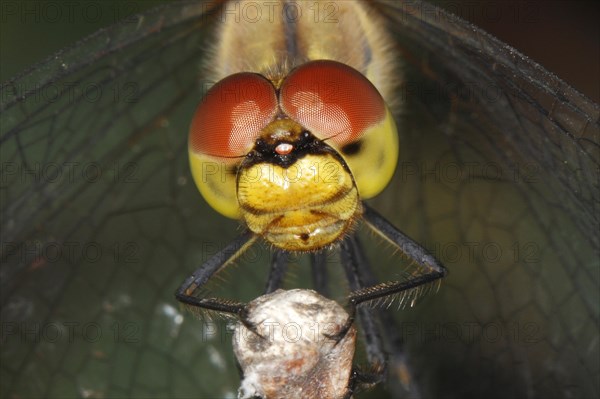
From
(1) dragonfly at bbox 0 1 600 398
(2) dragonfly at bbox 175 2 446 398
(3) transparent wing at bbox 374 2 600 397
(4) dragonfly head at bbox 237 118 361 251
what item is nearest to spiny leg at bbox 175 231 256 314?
(2) dragonfly at bbox 175 2 446 398

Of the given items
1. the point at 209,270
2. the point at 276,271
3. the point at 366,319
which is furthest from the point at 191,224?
the point at 366,319

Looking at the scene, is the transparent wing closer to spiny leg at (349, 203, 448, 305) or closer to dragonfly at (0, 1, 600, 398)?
dragonfly at (0, 1, 600, 398)

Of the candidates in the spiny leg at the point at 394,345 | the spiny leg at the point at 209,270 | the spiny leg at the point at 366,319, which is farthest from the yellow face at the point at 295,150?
the spiny leg at the point at 394,345

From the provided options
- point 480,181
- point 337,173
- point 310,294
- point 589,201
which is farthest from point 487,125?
point 310,294

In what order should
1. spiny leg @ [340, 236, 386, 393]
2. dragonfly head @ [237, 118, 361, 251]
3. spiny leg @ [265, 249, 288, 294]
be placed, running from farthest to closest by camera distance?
spiny leg @ [265, 249, 288, 294] < spiny leg @ [340, 236, 386, 393] < dragonfly head @ [237, 118, 361, 251]

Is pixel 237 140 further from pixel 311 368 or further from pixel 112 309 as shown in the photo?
pixel 112 309

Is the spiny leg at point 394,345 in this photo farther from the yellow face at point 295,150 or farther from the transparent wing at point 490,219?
the yellow face at point 295,150
